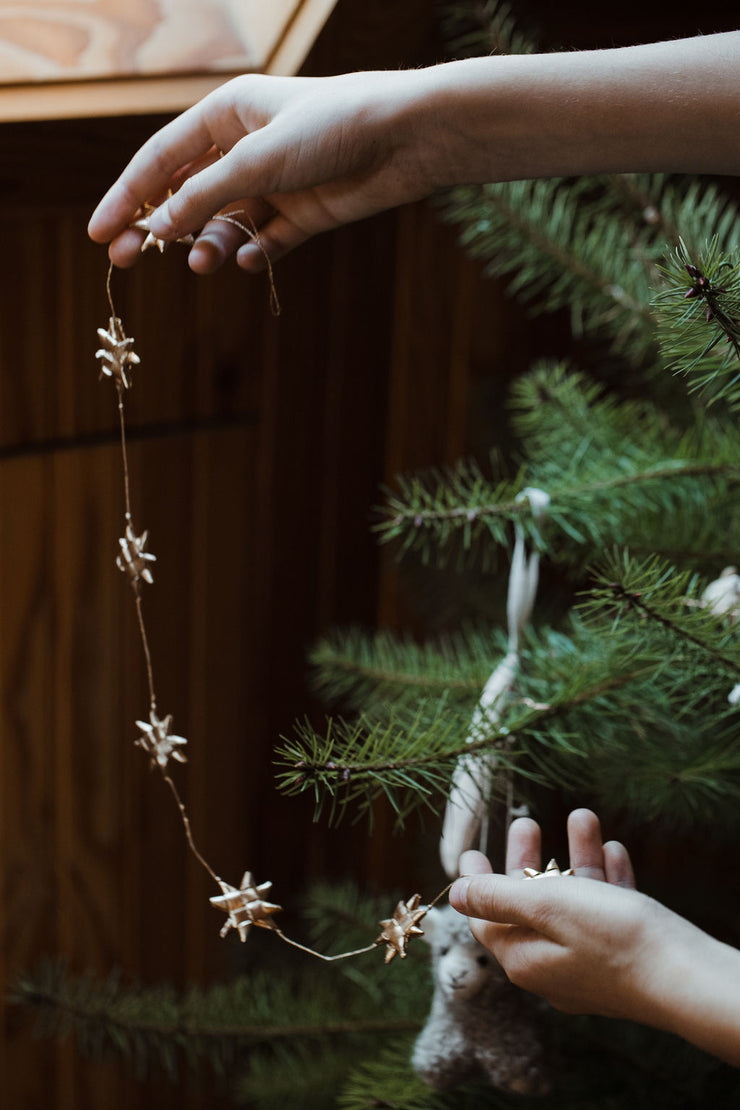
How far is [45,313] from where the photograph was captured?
2.83 ft

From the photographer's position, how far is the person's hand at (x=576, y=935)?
0.42 meters

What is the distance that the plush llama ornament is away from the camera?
59cm

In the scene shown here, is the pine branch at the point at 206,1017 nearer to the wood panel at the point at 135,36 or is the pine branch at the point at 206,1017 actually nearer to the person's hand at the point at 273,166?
the person's hand at the point at 273,166

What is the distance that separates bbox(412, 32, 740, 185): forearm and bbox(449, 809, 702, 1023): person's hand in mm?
352

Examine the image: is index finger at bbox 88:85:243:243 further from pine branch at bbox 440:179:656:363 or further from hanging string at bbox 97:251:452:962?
pine branch at bbox 440:179:656:363

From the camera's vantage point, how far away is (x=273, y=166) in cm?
49

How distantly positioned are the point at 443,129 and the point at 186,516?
622 mm

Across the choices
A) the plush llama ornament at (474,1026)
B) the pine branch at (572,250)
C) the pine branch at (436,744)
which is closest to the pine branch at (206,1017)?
the plush llama ornament at (474,1026)

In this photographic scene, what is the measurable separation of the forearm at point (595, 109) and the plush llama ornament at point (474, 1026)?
1.42 ft

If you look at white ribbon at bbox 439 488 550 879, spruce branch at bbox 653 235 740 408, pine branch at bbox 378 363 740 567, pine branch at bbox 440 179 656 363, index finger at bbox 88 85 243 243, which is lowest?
white ribbon at bbox 439 488 550 879

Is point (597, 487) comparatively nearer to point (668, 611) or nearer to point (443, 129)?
point (668, 611)

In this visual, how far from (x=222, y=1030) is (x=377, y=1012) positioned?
132 mm

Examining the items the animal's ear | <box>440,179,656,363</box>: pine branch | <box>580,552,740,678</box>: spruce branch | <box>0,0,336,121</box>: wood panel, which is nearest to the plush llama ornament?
the animal's ear

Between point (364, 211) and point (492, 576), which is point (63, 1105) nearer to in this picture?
point (492, 576)
